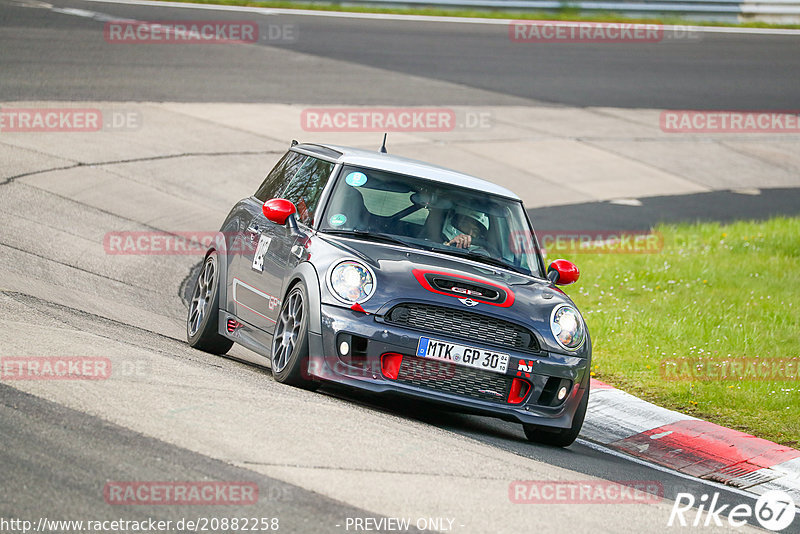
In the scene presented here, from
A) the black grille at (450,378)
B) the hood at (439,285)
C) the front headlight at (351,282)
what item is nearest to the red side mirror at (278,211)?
the hood at (439,285)

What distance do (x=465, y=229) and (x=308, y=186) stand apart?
1.26 m

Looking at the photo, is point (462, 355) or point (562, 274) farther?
point (562, 274)

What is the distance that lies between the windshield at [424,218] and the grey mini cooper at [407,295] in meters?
0.01

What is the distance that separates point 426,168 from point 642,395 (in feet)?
8.62

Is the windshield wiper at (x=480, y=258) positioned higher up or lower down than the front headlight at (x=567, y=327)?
higher up

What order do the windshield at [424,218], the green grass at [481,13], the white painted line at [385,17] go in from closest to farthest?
1. the windshield at [424,218]
2. the white painted line at [385,17]
3. the green grass at [481,13]

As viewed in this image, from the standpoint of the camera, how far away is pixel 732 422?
883cm

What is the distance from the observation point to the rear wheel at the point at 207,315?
9.07 m

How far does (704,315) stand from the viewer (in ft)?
38.9

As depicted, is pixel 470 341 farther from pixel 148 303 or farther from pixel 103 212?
pixel 103 212

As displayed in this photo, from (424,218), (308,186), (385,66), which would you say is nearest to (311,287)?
(424,218)

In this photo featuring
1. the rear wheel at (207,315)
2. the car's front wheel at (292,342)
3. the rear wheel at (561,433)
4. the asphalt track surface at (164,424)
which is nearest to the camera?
the asphalt track surface at (164,424)

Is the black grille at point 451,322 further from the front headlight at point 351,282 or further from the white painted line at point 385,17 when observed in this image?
the white painted line at point 385,17

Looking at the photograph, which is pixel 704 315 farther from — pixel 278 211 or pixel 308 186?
pixel 278 211
